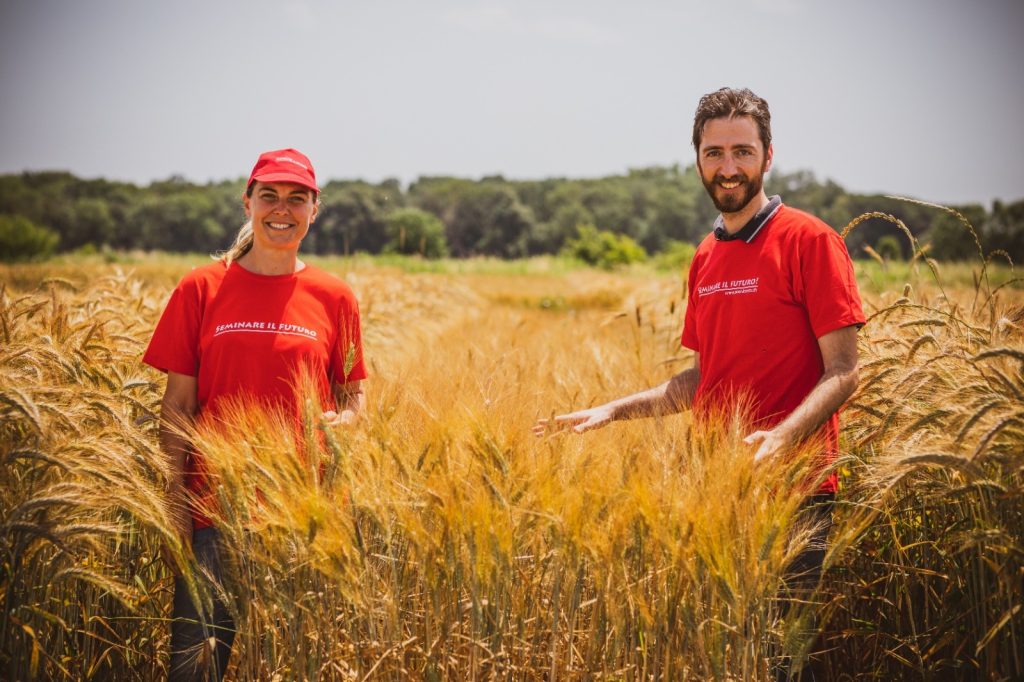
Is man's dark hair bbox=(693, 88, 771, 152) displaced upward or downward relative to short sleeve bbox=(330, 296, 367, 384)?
upward

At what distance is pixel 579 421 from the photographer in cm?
233

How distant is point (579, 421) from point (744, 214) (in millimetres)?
875

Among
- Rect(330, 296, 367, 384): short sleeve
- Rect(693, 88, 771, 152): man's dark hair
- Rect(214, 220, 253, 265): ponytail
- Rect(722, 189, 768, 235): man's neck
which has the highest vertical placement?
Rect(693, 88, 771, 152): man's dark hair

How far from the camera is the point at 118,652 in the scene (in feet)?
6.95

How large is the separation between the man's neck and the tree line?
28931mm

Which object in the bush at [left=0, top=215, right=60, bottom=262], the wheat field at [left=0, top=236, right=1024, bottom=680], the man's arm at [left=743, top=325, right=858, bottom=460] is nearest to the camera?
the wheat field at [left=0, top=236, right=1024, bottom=680]

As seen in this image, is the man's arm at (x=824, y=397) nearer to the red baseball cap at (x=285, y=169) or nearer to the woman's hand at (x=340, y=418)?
the woman's hand at (x=340, y=418)

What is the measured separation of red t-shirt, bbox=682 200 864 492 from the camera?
6.41 feet

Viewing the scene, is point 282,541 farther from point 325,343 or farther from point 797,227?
point 797,227

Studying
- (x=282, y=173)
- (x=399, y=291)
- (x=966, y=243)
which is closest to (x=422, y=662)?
(x=282, y=173)

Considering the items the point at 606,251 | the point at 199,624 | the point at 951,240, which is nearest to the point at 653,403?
the point at 199,624

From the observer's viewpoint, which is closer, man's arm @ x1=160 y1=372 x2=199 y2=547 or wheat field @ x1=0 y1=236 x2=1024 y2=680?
wheat field @ x1=0 y1=236 x2=1024 y2=680

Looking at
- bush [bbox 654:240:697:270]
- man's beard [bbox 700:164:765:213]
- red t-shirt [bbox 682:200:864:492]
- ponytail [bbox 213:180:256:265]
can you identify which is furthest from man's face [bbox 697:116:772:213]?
bush [bbox 654:240:697:270]

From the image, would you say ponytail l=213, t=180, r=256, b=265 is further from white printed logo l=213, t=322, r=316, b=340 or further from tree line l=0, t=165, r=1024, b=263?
tree line l=0, t=165, r=1024, b=263
